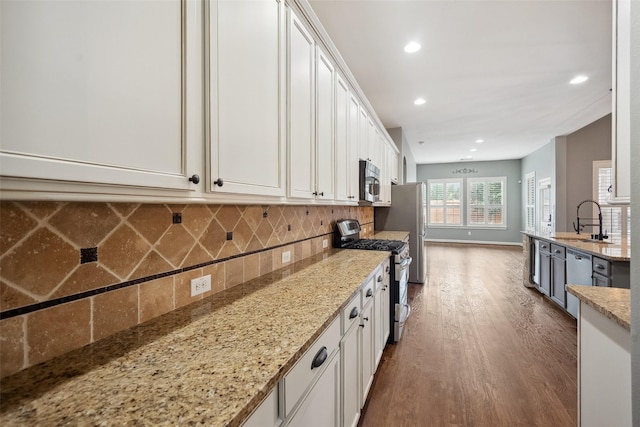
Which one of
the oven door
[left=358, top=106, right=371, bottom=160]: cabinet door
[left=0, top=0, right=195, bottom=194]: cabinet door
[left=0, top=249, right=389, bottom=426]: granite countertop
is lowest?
the oven door

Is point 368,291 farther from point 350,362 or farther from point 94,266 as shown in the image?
point 94,266

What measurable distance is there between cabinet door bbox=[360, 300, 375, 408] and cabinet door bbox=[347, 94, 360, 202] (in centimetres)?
110

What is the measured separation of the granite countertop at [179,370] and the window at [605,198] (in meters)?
7.59

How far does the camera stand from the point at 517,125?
579cm

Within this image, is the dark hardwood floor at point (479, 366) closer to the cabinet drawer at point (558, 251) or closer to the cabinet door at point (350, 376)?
the cabinet door at point (350, 376)

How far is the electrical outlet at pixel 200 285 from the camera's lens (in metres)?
1.23

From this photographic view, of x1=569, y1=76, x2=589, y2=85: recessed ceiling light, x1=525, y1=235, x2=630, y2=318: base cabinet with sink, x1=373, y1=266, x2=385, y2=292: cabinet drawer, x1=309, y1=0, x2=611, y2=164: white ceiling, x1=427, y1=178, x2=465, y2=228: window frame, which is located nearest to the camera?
x1=373, y1=266, x2=385, y2=292: cabinet drawer

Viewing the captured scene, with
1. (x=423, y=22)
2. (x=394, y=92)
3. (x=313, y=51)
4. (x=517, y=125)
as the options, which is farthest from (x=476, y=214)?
(x=313, y=51)

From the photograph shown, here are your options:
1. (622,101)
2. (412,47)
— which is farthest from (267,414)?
(412,47)

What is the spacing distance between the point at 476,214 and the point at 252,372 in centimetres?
1086

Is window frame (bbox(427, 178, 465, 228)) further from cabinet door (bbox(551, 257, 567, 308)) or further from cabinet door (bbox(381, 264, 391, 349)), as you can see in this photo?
cabinet door (bbox(381, 264, 391, 349))

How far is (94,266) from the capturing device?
0.87 m

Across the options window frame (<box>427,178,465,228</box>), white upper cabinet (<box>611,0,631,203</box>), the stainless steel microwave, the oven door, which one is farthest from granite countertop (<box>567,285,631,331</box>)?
window frame (<box>427,178,465,228</box>)

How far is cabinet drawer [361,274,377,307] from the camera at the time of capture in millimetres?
1681
